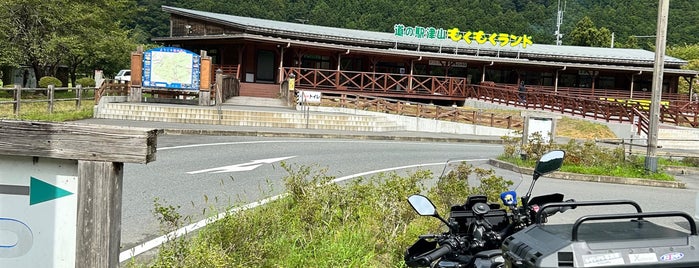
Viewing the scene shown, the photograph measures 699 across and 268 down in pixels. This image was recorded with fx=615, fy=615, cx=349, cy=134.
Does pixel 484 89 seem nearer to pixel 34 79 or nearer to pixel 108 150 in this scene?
pixel 34 79

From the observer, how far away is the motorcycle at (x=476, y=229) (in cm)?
353

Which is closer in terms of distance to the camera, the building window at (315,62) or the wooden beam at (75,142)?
the wooden beam at (75,142)

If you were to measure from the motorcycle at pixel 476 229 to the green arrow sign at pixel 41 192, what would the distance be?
1864 millimetres

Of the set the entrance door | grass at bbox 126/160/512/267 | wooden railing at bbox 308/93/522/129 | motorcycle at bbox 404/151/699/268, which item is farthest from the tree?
motorcycle at bbox 404/151/699/268

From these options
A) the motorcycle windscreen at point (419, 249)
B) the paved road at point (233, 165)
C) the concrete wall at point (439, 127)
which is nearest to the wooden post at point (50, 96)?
the paved road at point (233, 165)

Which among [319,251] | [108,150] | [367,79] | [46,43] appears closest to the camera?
[108,150]

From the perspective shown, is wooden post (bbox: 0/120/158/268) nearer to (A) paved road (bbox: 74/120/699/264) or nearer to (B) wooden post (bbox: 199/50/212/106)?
(A) paved road (bbox: 74/120/699/264)

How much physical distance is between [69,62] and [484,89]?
24.5m

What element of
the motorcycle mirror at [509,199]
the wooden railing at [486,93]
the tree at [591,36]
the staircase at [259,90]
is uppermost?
the tree at [591,36]

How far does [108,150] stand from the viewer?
2.96 m

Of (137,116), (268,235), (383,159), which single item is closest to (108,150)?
(268,235)

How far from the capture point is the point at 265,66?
34.6 meters

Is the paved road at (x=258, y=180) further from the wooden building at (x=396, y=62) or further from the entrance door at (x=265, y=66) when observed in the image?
the entrance door at (x=265, y=66)

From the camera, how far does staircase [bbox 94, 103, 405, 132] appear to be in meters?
22.2
